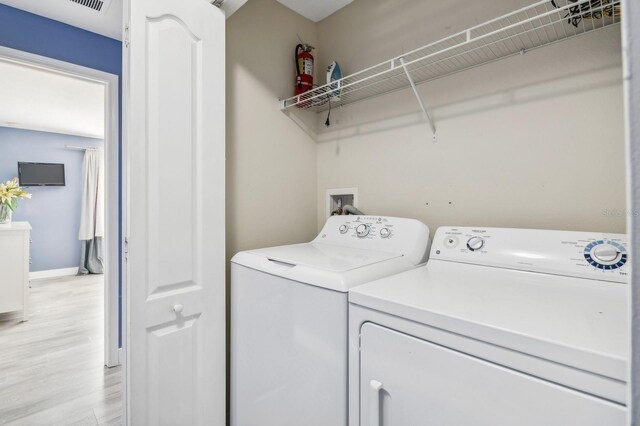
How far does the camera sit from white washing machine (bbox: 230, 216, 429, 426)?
92 cm

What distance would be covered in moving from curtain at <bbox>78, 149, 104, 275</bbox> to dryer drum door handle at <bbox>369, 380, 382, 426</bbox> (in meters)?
6.44

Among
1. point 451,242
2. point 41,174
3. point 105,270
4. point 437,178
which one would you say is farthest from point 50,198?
point 451,242

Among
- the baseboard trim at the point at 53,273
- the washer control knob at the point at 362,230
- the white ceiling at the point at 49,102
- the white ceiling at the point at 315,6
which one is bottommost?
the baseboard trim at the point at 53,273

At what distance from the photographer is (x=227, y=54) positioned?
1560mm

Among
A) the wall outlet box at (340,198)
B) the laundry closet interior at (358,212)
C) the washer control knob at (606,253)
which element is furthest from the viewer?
the wall outlet box at (340,198)

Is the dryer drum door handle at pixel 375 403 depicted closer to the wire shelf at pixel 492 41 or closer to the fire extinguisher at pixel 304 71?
the wire shelf at pixel 492 41

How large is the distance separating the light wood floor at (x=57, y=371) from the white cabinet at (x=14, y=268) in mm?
199

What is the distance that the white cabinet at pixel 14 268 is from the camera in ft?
9.99

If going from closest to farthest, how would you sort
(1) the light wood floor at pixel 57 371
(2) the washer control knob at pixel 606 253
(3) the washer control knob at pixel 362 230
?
(2) the washer control knob at pixel 606 253 < (3) the washer control knob at pixel 362 230 < (1) the light wood floor at pixel 57 371

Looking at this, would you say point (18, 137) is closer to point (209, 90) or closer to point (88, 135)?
point (88, 135)

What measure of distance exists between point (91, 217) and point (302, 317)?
637 centimetres

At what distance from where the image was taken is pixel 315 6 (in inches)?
75.0

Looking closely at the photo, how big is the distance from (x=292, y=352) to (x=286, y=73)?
158cm

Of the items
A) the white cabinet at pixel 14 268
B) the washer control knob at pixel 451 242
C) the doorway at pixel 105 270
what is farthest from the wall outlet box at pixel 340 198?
the white cabinet at pixel 14 268
